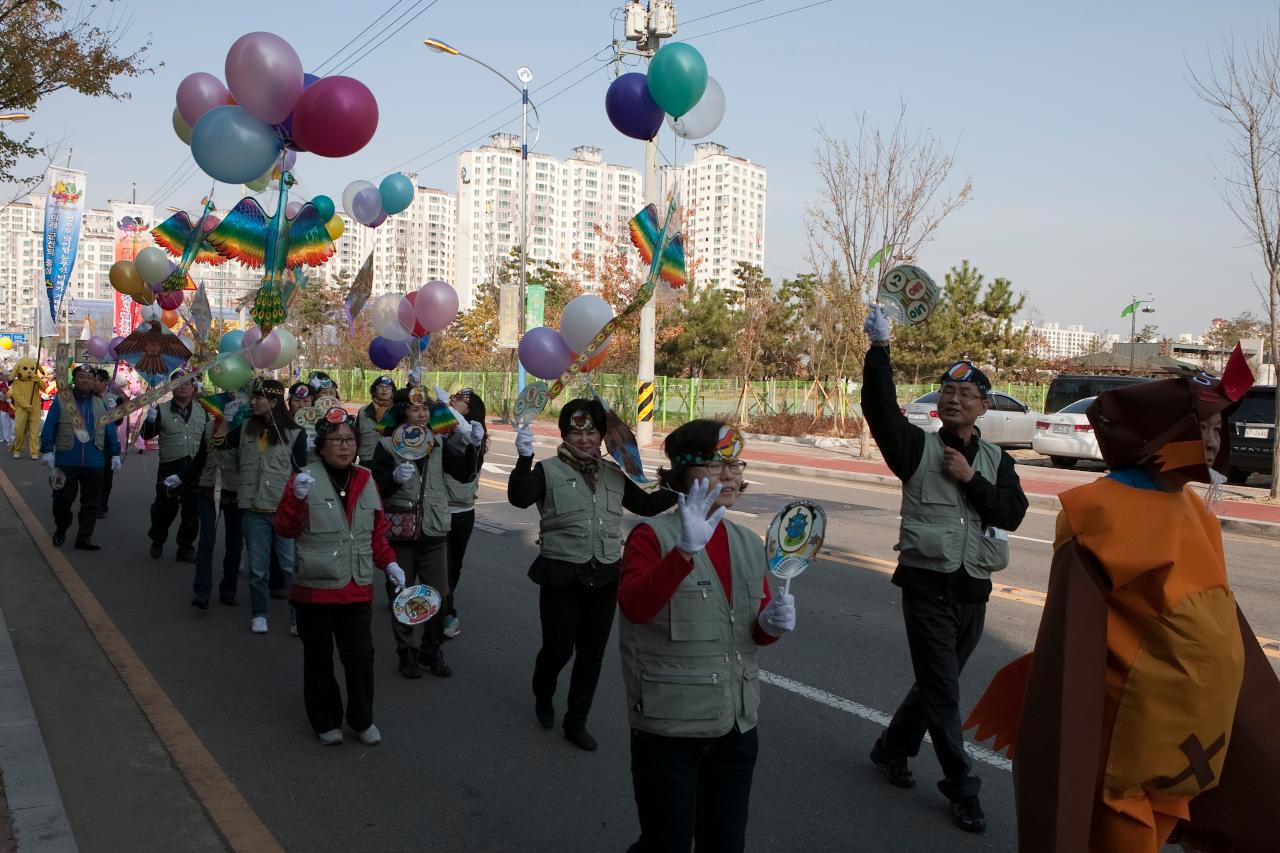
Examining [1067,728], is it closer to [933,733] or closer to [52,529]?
[933,733]

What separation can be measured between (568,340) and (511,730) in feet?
6.89

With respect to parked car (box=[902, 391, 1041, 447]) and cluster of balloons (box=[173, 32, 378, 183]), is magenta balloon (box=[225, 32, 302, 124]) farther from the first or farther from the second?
parked car (box=[902, 391, 1041, 447])

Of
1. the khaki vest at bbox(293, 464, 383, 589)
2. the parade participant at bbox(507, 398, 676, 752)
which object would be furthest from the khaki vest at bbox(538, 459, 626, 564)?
the khaki vest at bbox(293, 464, 383, 589)

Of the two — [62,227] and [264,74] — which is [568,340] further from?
[62,227]

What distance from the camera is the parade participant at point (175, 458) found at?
9.90 meters

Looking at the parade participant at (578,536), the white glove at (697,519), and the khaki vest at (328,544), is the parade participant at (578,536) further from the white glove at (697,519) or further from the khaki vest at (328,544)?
the white glove at (697,519)

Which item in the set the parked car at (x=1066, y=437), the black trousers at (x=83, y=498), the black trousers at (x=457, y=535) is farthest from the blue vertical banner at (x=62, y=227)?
the parked car at (x=1066, y=437)

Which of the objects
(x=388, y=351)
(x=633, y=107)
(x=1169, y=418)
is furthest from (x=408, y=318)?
(x=1169, y=418)

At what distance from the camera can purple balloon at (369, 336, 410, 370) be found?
7.64 m

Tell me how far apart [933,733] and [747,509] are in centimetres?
952

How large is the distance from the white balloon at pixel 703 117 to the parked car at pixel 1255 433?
14.1m

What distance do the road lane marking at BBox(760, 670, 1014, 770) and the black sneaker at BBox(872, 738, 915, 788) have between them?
39cm

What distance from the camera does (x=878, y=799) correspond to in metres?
4.47

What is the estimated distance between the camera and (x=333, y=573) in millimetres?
5020
